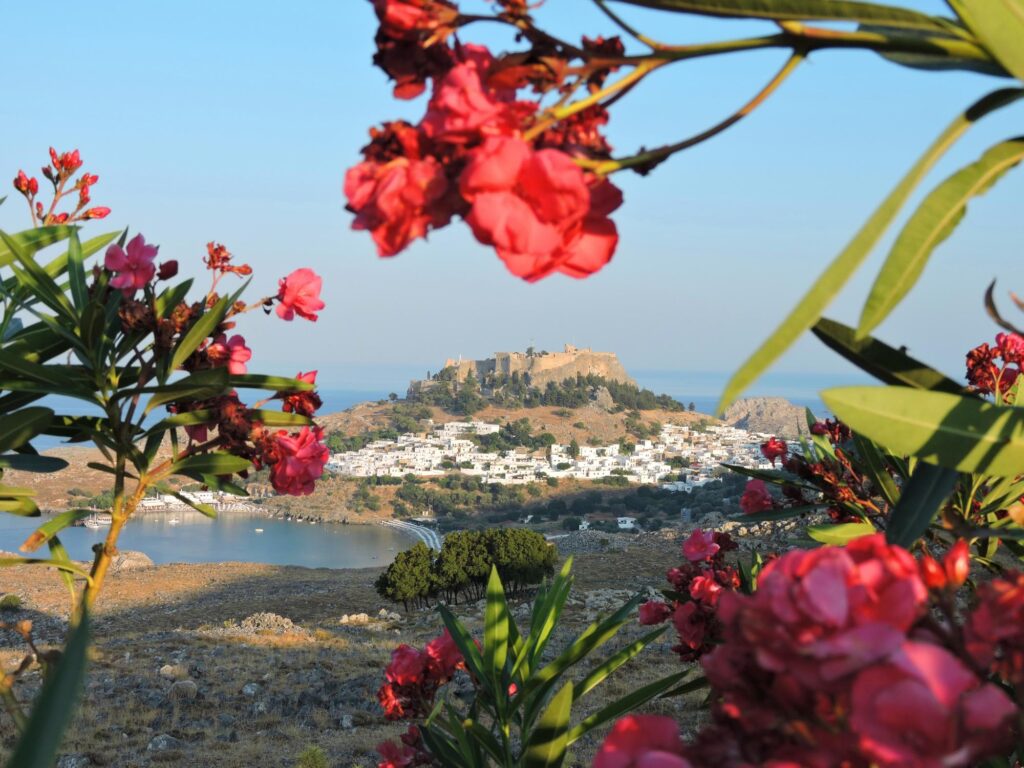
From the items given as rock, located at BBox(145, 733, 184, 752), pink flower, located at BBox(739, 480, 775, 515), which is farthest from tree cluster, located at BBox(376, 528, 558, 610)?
pink flower, located at BBox(739, 480, 775, 515)

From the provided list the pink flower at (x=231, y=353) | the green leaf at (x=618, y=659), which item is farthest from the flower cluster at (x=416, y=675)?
the pink flower at (x=231, y=353)

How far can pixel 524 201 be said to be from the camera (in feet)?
1.51

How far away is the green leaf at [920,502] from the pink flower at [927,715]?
274mm

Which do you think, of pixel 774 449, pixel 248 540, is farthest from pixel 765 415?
pixel 774 449

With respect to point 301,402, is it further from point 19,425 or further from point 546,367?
point 546,367

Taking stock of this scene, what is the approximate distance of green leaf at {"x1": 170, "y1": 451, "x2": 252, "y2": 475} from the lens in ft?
4.25

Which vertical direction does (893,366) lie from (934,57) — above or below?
below

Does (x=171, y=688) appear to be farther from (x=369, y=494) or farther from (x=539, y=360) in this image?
(x=539, y=360)

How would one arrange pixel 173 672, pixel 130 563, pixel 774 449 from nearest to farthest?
1. pixel 774 449
2. pixel 173 672
3. pixel 130 563

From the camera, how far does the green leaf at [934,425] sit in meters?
0.58

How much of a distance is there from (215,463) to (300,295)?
1.14ft

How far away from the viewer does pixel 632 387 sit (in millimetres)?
70938

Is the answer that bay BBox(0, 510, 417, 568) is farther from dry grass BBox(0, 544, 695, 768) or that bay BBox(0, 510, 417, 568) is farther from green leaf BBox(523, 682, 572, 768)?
green leaf BBox(523, 682, 572, 768)

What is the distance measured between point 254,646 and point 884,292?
1091 centimetres
